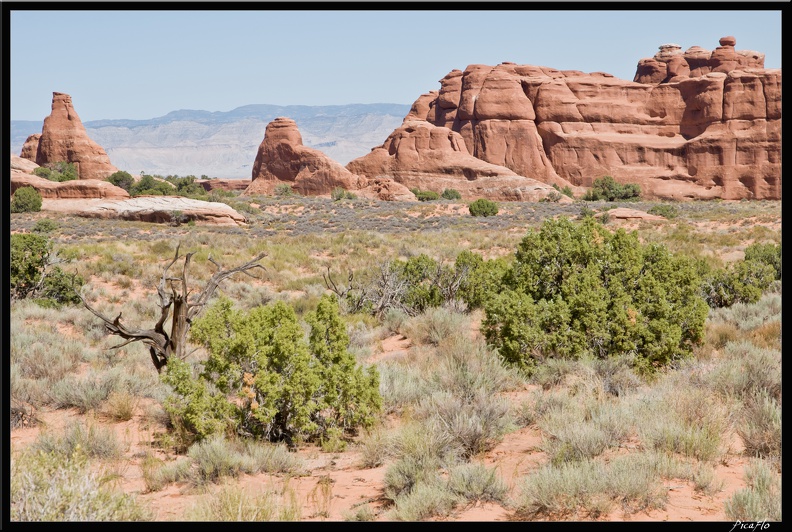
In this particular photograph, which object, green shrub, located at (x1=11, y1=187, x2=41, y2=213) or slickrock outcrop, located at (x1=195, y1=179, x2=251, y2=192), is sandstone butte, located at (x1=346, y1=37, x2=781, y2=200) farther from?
green shrub, located at (x1=11, y1=187, x2=41, y2=213)

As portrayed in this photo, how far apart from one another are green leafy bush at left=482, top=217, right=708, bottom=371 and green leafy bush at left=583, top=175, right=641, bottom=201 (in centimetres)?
6094

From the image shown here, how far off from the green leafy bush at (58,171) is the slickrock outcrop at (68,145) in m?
1.41

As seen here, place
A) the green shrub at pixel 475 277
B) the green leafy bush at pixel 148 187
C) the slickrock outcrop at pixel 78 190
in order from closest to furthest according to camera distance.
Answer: the green shrub at pixel 475 277, the slickrock outcrop at pixel 78 190, the green leafy bush at pixel 148 187

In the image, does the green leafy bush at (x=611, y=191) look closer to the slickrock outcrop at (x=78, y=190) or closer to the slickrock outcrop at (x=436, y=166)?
the slickrock outcrop at (x=436, y=166)

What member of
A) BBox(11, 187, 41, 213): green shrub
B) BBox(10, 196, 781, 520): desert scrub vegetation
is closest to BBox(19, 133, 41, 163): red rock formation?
BBox(11, 187, 41, 213): green shrub

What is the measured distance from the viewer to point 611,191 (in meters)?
66.1

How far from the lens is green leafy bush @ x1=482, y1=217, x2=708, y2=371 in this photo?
289 inches

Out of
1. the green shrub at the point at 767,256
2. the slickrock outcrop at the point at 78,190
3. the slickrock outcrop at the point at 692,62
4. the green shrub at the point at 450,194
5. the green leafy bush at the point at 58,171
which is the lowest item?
the green shrub at the point at 450,194

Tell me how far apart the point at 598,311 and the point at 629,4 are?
4.10 metres

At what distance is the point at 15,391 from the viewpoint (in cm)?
684

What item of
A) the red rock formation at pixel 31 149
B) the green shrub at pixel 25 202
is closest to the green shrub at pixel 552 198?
the green shrub at pixel 25 202

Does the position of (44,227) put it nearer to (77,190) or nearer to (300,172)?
(77,190)

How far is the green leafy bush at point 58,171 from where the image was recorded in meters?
62.5
